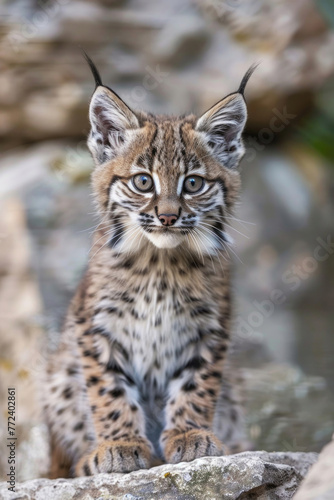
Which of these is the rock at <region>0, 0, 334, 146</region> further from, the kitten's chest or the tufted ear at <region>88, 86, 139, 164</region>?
the kitten's chest

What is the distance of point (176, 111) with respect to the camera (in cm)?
823

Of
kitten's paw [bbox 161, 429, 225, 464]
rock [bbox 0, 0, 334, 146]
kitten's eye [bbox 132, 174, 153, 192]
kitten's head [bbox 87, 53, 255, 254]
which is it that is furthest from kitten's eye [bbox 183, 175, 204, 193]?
rock [bbox 0, 0, 334, 146]

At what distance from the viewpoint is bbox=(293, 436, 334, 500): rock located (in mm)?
2139

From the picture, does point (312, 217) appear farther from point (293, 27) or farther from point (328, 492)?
point (328, 492)

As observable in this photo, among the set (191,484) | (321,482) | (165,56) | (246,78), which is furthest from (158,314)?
(165,56)

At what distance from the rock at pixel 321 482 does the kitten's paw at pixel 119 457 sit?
1188 millimetres

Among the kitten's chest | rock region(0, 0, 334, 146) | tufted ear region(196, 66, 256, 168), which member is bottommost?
the kitten's chest

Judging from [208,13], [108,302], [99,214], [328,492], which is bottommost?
[328,492]

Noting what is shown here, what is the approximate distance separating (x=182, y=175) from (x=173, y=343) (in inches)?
35.0

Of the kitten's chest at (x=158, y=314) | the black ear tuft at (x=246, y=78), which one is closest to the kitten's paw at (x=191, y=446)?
the kitten's chest at (x=158, y=314)

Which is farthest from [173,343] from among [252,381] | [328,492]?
[252,381]

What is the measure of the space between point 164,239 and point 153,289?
0.39 meters

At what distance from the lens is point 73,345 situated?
4.11 metres

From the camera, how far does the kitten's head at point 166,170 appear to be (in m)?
3.45
